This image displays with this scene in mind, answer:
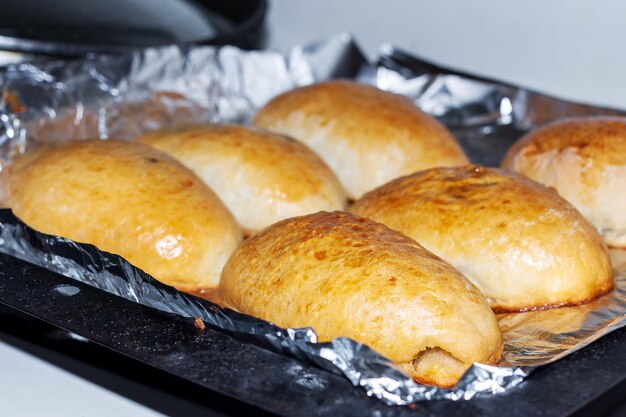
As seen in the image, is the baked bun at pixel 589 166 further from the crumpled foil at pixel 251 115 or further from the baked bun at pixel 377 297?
the baked bun at pixel 377 297

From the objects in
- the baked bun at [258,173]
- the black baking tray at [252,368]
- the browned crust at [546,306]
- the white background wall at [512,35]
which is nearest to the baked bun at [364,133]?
the baked bun at [258,173]

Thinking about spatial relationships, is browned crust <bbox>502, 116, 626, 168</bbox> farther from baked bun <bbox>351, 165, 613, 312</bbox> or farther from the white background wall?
the white background wall

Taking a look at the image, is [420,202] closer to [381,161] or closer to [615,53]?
[381,161]

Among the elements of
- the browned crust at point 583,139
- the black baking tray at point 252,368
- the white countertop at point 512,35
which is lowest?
the white countertop at point 512,35

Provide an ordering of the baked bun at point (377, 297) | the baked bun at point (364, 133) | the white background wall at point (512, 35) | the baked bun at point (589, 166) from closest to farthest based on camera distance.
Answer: the baked bun at point (377, 297)
the baked bun at point (589, 166)
the baked bun at point (364, 133)
the white background wall at point (512, 35)

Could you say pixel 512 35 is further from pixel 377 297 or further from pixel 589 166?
pixel 377 297

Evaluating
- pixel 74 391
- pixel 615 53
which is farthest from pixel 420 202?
pixel 615 53
